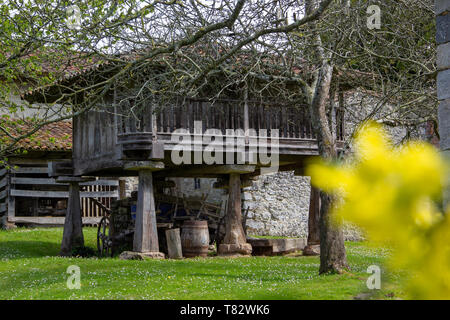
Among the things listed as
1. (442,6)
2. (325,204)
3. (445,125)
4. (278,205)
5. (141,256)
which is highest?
(442,6)

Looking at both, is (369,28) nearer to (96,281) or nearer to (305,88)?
(305,88)

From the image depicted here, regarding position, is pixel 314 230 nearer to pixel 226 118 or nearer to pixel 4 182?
pixel 226 118

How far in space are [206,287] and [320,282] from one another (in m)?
1.59

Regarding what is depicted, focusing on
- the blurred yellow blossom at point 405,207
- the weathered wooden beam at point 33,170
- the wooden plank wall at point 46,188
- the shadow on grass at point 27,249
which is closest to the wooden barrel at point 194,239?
the shadow on grass at point 27,249

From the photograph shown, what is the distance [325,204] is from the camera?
8641 millimetres

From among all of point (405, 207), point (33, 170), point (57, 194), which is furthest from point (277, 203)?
point (405, 207)

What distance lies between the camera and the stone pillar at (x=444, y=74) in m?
3.83

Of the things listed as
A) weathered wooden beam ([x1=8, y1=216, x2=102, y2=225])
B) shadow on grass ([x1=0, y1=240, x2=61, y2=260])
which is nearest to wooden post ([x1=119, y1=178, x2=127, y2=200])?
weathered wooden beam ([x1=8, y1=216, x2=102, y2=225])

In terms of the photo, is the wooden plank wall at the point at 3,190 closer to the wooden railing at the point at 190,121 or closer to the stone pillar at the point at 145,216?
the wooden railing at the point at 190,121

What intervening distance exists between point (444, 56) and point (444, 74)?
0.13 meters

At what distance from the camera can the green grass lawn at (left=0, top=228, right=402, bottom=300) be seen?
286 inches

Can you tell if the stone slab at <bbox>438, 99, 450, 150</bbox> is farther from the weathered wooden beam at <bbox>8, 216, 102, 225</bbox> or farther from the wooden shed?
the weathered wooden beam at <bbox>8, 216, 102, 225</bbox>

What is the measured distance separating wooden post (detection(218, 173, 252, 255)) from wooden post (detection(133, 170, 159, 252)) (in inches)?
69.8

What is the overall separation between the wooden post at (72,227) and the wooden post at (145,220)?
3.09 m
